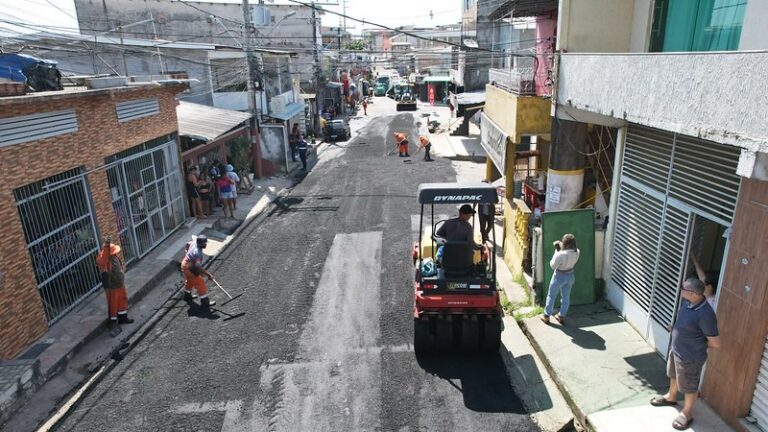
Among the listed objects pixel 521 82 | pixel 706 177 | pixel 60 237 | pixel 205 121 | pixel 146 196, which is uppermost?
pixel 521 82

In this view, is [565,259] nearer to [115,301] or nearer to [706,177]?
[706,177]

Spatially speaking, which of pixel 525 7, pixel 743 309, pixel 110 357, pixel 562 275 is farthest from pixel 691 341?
pixel 525 7

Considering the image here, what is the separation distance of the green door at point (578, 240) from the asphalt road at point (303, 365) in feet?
7.90

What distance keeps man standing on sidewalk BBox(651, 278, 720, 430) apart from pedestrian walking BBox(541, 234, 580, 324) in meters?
2.39

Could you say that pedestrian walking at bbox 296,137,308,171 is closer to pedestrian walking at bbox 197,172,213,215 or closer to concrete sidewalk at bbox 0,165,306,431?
pedestrian walking at bbox 197,172,213,215

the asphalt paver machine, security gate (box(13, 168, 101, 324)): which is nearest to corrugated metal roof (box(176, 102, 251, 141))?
security gate (box(13, 168, 101, 324))

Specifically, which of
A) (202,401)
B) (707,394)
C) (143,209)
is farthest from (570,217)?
(143,209)

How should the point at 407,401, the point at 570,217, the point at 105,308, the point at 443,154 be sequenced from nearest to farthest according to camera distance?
the point at 407,401
the point at 570,217
the point at 105,308
the point at 443,154

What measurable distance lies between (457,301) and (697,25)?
5.65m

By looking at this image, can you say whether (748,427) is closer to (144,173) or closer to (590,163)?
(590,163)

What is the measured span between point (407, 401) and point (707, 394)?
3.83 m

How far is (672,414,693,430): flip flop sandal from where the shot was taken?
19.3 ft

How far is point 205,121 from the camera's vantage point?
18.4 m

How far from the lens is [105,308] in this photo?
10227 millimetres
